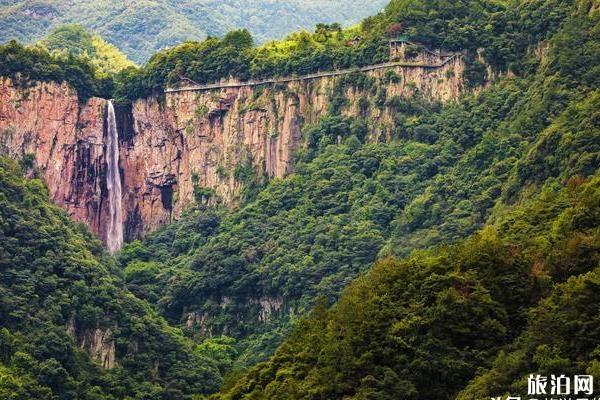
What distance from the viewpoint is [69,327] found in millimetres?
87375

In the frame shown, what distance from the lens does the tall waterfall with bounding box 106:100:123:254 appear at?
10719 cm

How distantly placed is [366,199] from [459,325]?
34281 millimetres

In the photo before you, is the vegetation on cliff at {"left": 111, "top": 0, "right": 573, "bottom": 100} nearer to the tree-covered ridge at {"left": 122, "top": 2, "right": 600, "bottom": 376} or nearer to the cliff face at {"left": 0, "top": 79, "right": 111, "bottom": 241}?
the tree-covered ridge at {"left": 122, "top": 2, "right": 600, "bottom": 376}

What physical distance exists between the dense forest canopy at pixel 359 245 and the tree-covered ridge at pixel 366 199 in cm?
11

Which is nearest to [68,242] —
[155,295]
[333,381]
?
[155,295]

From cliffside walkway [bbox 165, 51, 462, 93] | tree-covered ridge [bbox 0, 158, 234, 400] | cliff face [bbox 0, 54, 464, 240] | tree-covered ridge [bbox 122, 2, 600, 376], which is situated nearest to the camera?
tree-covered ridge [bbox 0, 158, 234, 400]

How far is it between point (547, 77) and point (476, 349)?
31272 millimetres

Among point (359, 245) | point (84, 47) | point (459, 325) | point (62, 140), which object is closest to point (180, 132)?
point (62, 140)

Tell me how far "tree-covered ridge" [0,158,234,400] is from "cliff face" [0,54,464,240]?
919cm

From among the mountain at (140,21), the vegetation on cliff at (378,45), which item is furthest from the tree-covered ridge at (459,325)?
the mountain at (140,21)

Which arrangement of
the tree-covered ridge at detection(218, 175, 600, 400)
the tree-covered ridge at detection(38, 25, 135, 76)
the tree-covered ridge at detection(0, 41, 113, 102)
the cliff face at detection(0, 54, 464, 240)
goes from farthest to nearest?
the tree-covered ridge at detection(38, 25, 135, 76) < the tree-covered ridge at detection(0, 41, 113, 102) < the cliff face at detection(0, 54, 464, 240) < the tree-covered ridge at detection(218, 175, 600, 400)

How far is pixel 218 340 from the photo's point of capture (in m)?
92.2

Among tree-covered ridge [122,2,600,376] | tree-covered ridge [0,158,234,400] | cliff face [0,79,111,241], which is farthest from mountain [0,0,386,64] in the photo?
tree-covered ridge [0,158,234,400]

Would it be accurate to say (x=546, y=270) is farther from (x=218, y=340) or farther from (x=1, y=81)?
(x=1, y=81)
